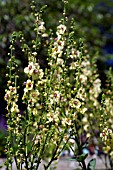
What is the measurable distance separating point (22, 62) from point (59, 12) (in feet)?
6.72

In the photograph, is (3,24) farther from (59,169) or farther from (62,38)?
(62,38)

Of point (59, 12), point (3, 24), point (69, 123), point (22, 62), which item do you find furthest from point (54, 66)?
point (59, 12)

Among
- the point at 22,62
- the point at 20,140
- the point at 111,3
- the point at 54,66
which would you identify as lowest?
the point at 20,140

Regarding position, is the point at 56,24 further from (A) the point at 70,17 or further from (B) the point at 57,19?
(A) the point at 70,17

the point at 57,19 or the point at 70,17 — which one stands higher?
A: the point at 70,17

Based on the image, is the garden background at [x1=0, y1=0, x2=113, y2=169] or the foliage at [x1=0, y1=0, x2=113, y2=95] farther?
the foliage at [x1=0, y1=0, x2=113, y2=95]

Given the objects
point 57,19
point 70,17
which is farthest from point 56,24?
point 70,17

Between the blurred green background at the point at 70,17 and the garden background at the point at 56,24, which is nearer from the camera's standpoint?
the garden background at the point at 56,24

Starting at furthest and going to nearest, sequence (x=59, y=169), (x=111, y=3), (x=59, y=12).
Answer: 1. (x=111, y=3)
2. (x=59, y=12)
3. (x=59, y=169)

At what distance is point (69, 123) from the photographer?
2.15m

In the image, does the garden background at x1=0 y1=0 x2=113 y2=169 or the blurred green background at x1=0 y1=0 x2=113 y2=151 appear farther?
the blurred green background at x1=0 y1=0 x2=113 y2=151

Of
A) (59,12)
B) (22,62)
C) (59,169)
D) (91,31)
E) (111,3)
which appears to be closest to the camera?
(59,169)

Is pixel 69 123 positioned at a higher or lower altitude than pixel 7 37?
lower

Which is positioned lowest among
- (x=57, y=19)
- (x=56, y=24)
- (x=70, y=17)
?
(x=56, y=24)
